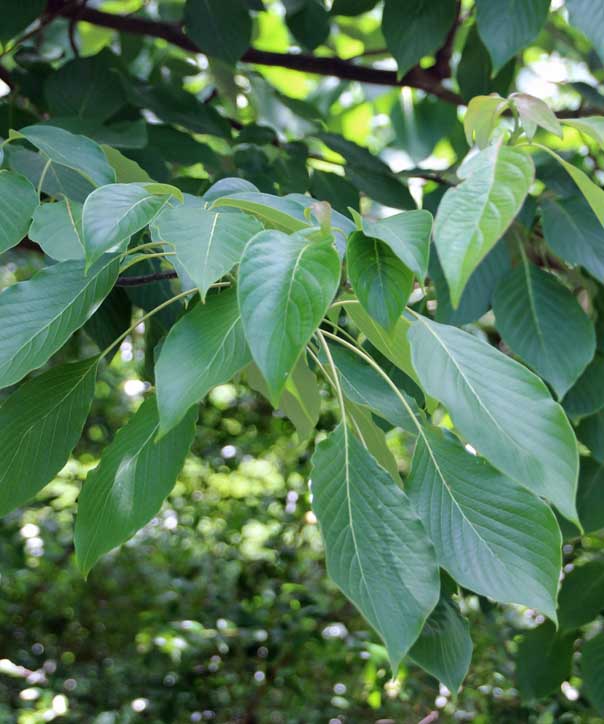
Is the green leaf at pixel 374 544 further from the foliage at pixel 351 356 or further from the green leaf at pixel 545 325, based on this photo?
the green leaf at pixel 545 325

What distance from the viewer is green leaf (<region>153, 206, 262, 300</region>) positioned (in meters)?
0.50

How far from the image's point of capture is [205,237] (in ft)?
1.70

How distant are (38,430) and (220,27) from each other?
0.76 metres

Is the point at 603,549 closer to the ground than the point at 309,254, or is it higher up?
closer to the ground

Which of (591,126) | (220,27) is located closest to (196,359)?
(591,126)

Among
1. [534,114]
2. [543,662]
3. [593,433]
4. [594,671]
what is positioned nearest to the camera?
[534,114]

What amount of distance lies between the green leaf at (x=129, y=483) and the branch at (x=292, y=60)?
867 mm

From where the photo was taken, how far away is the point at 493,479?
1.80 feet

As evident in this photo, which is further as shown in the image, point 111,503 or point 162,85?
point 162,85

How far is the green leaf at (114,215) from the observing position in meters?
0.51

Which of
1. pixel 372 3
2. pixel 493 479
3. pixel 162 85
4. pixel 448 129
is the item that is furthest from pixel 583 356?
pixel 448 129

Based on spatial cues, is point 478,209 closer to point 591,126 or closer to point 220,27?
point 591,126

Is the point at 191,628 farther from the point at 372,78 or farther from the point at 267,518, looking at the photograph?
the point at 372,78

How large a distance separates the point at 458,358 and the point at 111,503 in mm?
233
